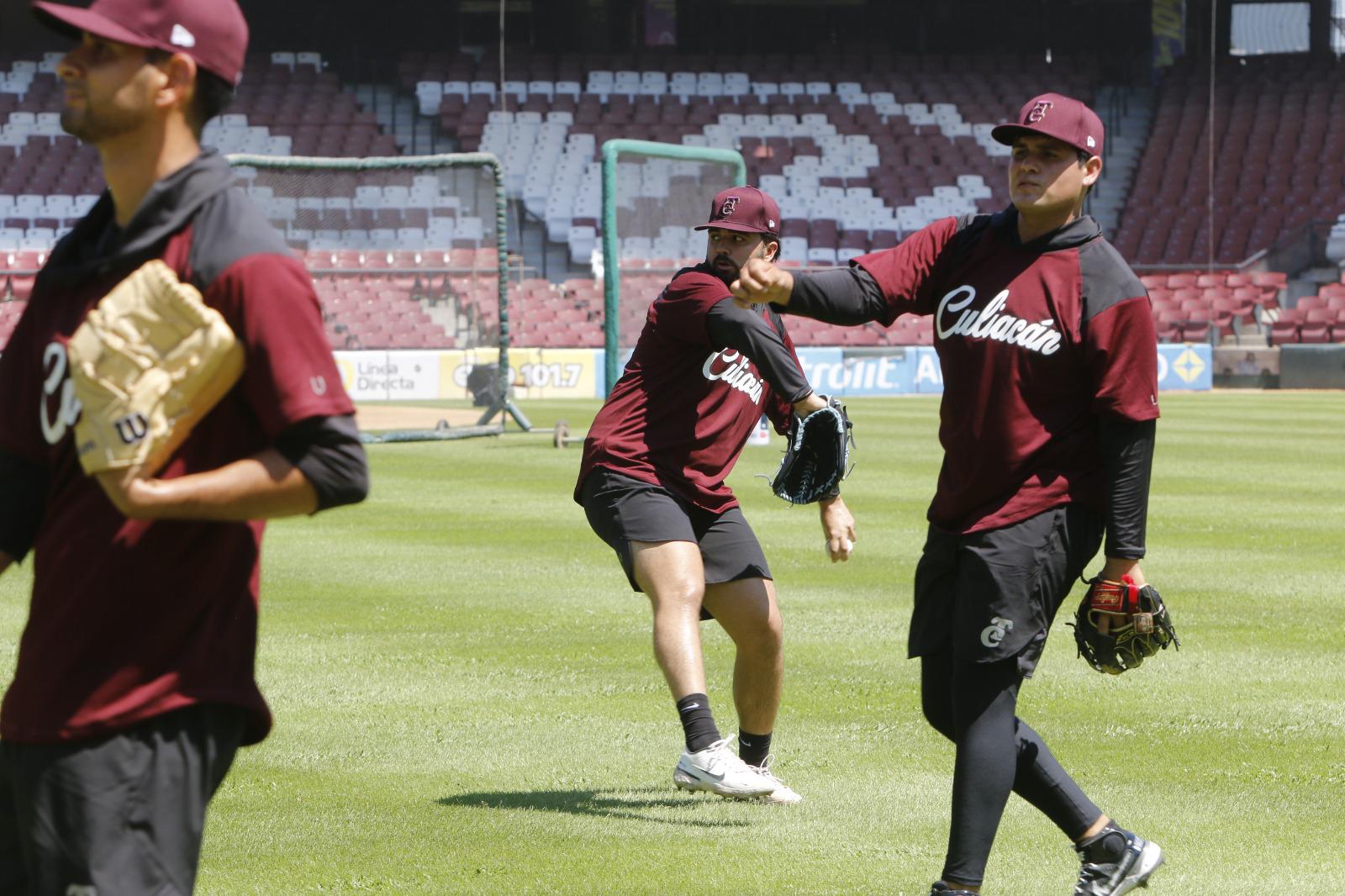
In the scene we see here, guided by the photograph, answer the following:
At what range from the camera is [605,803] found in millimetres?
6652

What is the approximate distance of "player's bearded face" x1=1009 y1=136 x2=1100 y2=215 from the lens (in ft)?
16.8

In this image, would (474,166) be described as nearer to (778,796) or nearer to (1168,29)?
(778,796)

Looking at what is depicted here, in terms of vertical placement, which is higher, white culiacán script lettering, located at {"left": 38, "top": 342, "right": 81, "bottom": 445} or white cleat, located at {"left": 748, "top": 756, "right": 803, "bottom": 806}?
white culiacán script lettering, located at {"left": 38, "top": 342, "right": 81, "bottom": 445}

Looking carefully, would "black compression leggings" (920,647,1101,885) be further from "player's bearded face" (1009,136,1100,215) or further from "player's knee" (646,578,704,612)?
"player's knee" (646,578,704,612)

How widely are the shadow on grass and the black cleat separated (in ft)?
4.40

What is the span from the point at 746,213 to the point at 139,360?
155 inches

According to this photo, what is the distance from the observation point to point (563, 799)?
6703mm

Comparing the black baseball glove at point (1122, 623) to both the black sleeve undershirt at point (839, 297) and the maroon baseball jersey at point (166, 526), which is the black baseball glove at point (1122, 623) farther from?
the maroon baseball jersey at point (166, 526)

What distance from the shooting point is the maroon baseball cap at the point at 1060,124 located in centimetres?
509

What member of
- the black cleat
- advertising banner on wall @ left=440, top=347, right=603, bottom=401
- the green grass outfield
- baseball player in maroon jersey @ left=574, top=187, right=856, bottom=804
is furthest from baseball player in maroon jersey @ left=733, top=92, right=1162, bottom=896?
advertising banner on wall @ left=440, top=347, right=603, bottom=401

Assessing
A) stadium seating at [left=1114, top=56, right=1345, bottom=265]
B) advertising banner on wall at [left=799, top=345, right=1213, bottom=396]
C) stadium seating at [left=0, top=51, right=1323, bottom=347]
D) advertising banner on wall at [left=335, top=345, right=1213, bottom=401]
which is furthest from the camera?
stadium seating at [left=1114, top=56, right=1345, bottom=265]

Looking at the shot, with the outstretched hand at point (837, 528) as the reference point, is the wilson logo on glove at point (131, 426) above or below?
above

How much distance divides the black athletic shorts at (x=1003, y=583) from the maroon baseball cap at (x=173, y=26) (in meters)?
2.60

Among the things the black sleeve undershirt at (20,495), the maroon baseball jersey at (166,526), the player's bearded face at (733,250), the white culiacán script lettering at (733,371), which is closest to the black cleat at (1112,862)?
the white culiacán script lettering at (733,371)
